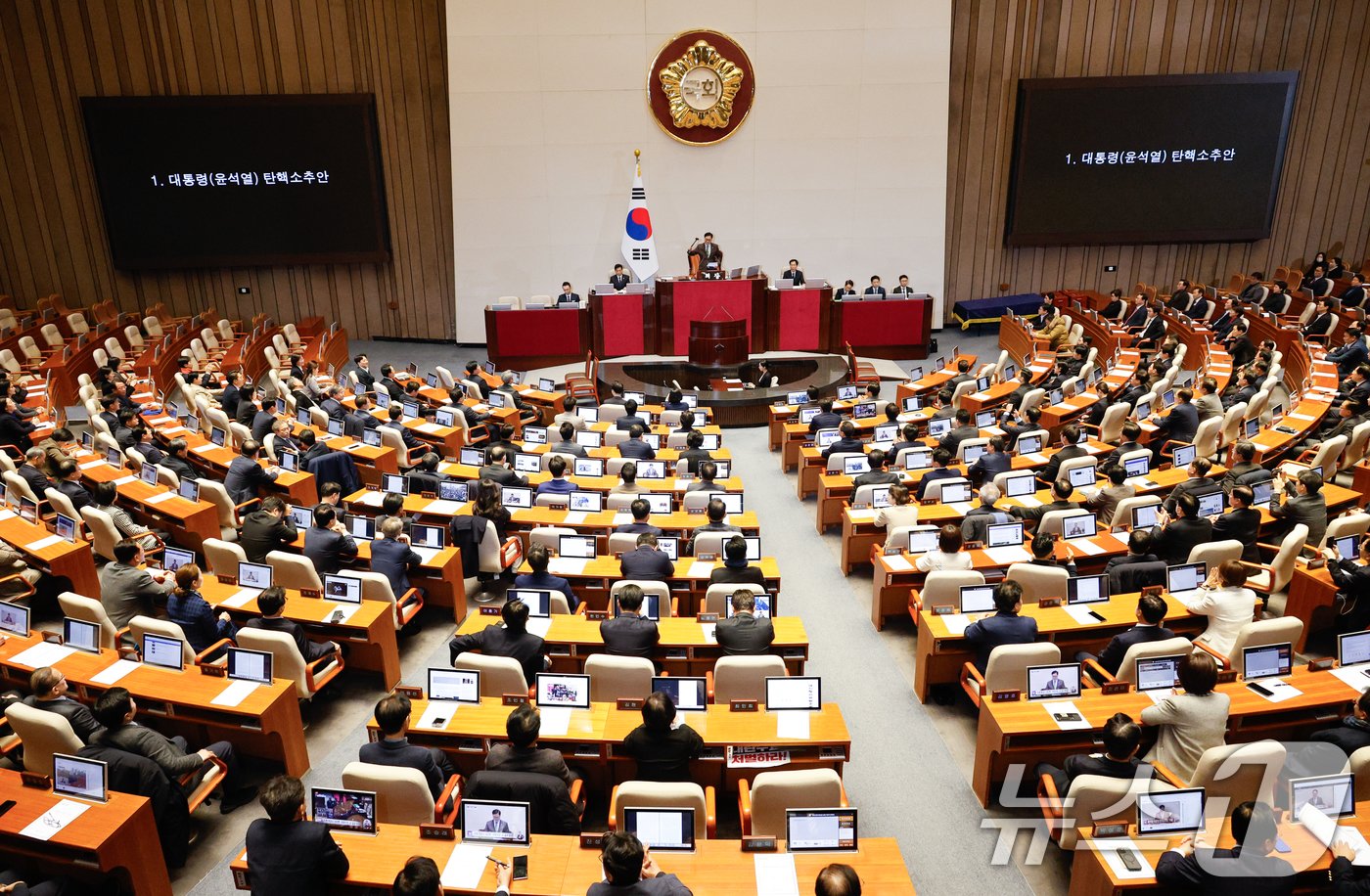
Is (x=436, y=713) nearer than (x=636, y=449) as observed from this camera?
Yes

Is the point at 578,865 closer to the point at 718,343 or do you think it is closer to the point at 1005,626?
the point at 1005,626

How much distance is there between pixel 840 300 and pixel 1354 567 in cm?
1116

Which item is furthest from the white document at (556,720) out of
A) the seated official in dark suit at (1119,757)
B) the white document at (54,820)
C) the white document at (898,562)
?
the white document at (898,562)

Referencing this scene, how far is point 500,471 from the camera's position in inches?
369

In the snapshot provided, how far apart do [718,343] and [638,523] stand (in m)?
7.94

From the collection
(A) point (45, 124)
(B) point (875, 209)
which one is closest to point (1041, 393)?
(B) point (875, 209)

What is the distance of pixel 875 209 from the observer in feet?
61.2

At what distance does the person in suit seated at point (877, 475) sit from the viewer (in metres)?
9.15

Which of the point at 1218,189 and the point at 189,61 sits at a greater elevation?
the point at 189,61

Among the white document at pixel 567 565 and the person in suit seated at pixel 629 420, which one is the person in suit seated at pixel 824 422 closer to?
the person in suit seated at pixel 629 420

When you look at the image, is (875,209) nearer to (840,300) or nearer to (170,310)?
(840,300)

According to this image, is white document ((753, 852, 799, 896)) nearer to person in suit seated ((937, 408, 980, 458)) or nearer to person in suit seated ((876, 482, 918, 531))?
person in suit seated ((876, 482, 918, 531))

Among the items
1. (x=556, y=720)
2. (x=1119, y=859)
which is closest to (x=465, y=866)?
(x=556, y=720)

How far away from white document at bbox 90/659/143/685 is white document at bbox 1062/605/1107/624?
21.1 feet
